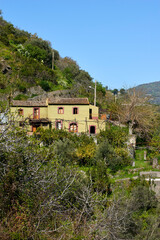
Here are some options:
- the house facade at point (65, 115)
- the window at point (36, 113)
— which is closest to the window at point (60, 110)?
the house facade at point (65, 115)

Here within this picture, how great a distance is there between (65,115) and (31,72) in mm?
19593

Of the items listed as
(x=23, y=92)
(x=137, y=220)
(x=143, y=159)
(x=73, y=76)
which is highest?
(x=73, y=76)

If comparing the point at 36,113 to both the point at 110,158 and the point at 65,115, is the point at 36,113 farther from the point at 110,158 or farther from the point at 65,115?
the point at 110,158

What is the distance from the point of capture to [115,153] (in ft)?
82.0

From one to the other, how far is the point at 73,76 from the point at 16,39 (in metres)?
17.4

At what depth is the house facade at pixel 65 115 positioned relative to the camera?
3164 cm

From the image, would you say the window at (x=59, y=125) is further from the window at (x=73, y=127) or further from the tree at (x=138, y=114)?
the tree at (x=138, y=114)

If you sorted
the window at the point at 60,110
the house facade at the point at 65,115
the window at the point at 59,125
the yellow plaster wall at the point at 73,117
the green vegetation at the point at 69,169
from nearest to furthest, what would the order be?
the green vegetation at the point at 69,169, the yellow plaster wall at the point at 73,117, the house facade at the point at 65,115, the window at the point at 60,110, the window at the point at 59,125

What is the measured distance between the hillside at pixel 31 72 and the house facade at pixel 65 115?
17.3ft

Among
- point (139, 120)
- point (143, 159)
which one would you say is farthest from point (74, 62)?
point (143, 159)

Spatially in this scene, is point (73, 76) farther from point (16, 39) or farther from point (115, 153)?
point (115, 153)

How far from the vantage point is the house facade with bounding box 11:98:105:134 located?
104 feet

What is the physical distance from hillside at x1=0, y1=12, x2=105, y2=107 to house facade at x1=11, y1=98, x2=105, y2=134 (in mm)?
5275

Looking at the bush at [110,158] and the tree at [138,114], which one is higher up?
the tree at [138,114]
